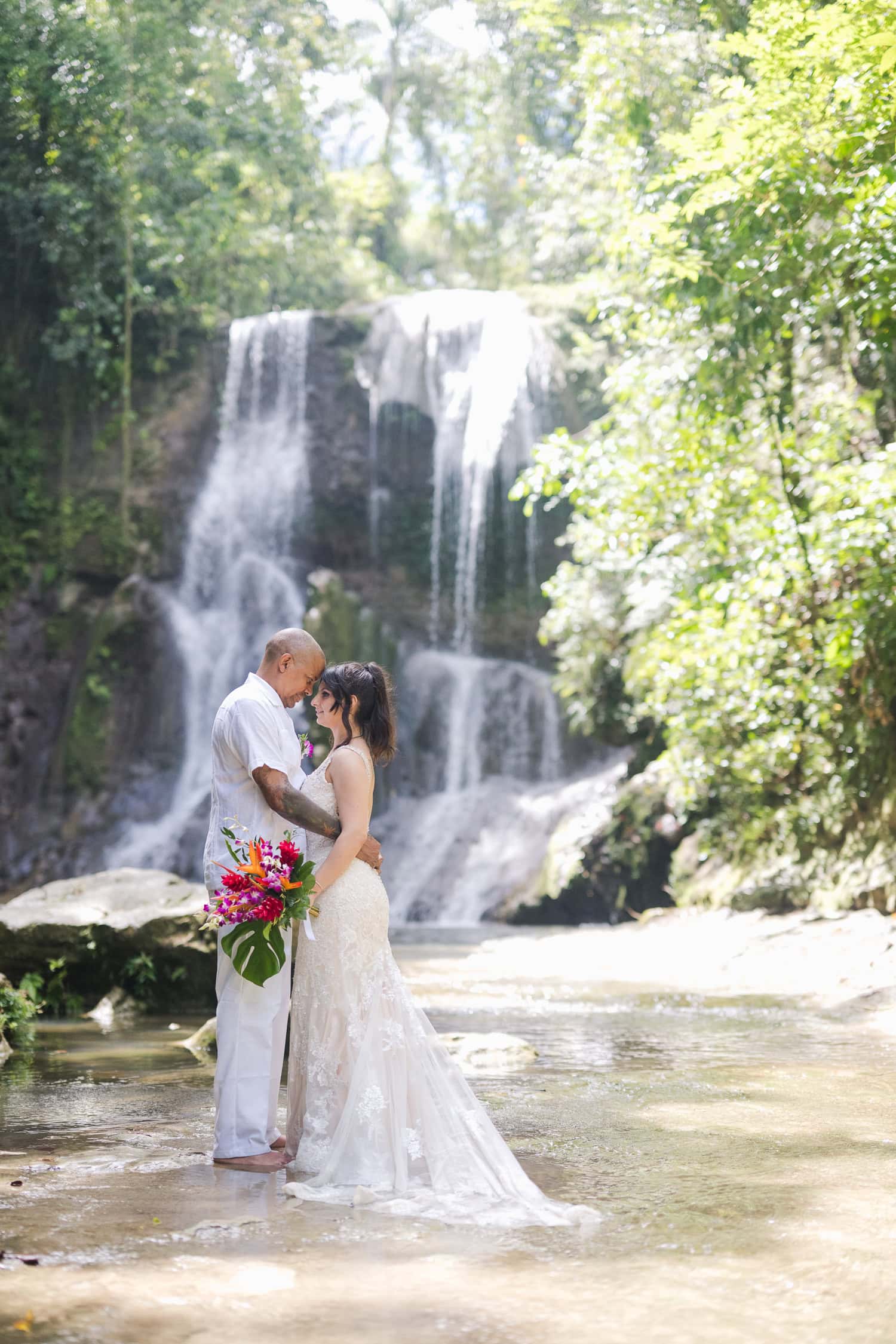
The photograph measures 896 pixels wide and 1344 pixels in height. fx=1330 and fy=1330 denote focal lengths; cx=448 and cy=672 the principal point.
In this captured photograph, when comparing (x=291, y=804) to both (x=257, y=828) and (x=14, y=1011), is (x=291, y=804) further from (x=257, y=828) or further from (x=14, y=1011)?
(x=14, y=1011)

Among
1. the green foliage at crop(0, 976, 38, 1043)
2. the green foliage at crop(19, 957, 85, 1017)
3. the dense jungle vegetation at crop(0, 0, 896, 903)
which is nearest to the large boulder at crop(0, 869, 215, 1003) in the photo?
the green foliage at crop(19, 957, 85, 1017)

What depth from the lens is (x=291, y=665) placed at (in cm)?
512

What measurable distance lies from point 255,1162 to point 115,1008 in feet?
16.5

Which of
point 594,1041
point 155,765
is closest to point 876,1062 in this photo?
point 594,1041

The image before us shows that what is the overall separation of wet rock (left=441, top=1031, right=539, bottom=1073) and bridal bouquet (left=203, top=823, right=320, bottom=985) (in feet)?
8.14

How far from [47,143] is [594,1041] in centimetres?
2193

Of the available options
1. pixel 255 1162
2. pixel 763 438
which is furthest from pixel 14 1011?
pixel 763 438

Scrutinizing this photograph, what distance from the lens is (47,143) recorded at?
79.9 ft

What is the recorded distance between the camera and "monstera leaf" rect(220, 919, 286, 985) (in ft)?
15.3

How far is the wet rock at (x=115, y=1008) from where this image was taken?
29.8ft

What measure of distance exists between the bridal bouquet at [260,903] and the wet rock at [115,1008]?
4.71 m

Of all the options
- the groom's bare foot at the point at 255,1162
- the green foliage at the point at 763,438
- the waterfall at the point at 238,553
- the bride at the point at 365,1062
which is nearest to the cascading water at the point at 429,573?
the waterfall at the point at 238,553

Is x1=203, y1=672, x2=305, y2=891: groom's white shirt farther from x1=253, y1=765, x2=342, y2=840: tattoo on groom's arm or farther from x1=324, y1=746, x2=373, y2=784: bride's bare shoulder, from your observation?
x1=324, y1=746, x2=373, y2=784: bride's bare shoulder

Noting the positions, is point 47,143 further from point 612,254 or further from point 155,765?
point 612,254
